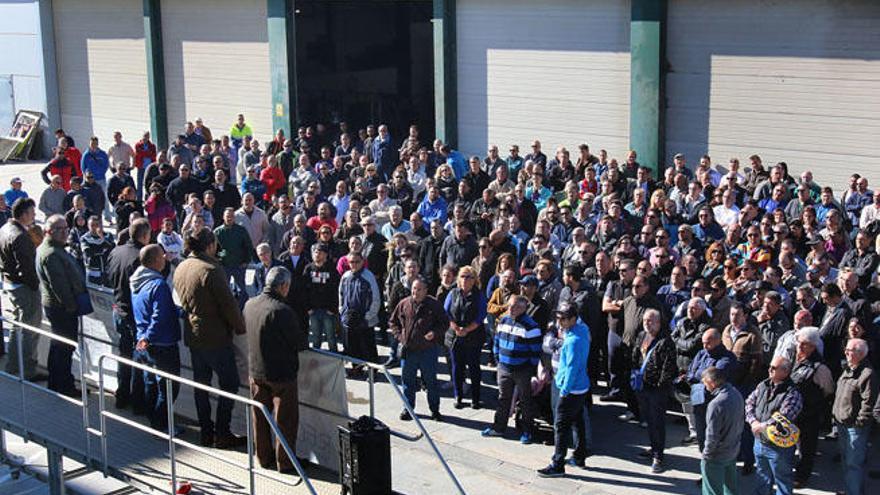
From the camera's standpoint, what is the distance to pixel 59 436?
985 cm

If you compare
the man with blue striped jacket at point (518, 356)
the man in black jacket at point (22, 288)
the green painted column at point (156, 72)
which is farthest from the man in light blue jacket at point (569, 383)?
the green painted column at point (156, 72)

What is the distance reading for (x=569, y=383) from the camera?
36.1ft

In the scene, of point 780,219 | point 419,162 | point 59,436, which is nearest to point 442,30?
point 419,162

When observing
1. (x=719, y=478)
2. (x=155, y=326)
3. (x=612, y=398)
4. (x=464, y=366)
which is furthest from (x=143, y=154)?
(x=719, y=478)

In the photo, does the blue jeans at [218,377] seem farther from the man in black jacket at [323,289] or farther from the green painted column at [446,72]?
the green painted column at [446,72]

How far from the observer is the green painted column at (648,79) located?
19781 millimetres

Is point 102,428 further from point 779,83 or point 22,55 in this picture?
point 22,55

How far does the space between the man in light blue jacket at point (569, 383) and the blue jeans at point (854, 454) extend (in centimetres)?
241

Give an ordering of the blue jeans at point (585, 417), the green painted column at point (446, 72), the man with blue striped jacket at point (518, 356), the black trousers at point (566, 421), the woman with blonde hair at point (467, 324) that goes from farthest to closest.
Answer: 1. the green painted column at point (446, 72)
2. the woman with blonde hair at point (467, 324)
3. the man with blue striped jacket at point (518, 356)
4. the blue jeans at point (585, 417)
5. the black trousers at point (566, 421)

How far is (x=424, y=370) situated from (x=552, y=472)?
2.02 m

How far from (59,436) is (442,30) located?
49.5ft

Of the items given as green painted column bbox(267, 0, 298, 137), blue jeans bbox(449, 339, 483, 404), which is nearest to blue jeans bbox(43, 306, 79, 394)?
blue jeans bbox(449, 339, 483, 404)

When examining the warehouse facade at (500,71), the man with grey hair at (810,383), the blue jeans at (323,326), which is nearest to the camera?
the man with grey hair at (810,383)

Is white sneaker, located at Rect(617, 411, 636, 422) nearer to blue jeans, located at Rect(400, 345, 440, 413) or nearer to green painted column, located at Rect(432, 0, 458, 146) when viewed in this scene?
blue jeans, located at Rect(400, 345, 440, 413)
